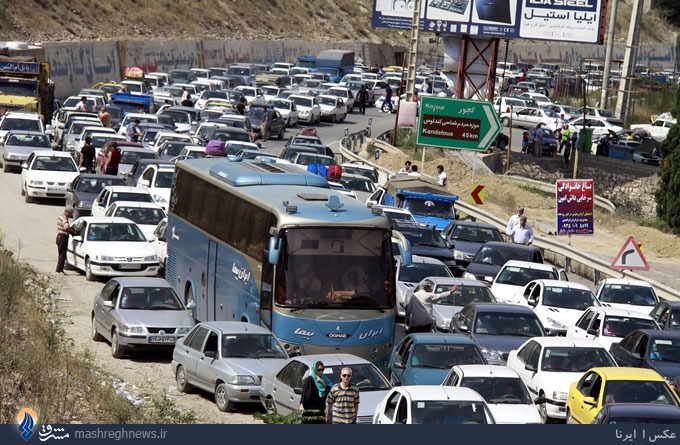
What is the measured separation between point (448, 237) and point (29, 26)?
180ft

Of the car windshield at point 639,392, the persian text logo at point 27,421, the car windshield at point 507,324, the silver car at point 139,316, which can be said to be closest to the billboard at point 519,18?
the car windshield at point 507,324

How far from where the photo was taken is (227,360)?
65.3 feet

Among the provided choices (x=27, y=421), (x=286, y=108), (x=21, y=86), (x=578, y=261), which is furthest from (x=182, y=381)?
(x=286, y=108)

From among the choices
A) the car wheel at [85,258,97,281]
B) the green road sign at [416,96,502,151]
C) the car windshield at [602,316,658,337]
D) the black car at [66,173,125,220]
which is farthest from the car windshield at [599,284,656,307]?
the green road sign at [416,96,502,151]

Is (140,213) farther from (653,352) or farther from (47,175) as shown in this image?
(653,352)

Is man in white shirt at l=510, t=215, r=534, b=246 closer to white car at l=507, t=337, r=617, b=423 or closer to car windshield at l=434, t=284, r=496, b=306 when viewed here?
car windshield at l=434, t=284, r=496, b=306

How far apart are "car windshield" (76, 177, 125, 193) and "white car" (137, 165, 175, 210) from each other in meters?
0.83

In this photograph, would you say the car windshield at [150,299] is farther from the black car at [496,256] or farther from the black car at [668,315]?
the black car at [668,315]

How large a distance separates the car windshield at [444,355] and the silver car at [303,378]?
1698mm

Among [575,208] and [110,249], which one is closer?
[110,249]

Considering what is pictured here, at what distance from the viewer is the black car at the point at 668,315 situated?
25.5m

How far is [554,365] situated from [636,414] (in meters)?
Result: 4.55

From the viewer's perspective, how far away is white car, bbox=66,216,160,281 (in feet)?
94.2

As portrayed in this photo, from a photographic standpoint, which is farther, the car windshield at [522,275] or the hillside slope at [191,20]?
the hillside slope at [191,20]
